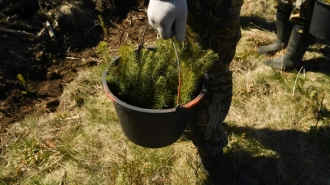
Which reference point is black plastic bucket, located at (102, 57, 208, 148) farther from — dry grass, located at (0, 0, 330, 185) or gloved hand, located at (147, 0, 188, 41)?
dry grass, located at (0, 0, 330, 185)

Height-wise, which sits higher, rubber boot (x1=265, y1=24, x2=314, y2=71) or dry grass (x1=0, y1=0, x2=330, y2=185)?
rubber boot (x1=265, y1=24, x2=314, y2=71)

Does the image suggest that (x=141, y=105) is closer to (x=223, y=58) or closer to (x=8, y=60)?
(x=223, y=58)

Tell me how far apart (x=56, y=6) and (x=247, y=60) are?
2183 mm

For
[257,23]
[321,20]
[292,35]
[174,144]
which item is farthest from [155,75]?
[257,23]

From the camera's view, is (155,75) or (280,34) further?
(280,34)

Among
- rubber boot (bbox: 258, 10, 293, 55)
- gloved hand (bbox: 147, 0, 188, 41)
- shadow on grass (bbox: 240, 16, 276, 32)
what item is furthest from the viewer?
shadow on grass (bbox: 240, 16, 276, 32)

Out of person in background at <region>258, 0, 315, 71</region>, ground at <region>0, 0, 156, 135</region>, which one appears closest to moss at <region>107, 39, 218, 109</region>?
ground at <region>0, 0, 156, 135</region>

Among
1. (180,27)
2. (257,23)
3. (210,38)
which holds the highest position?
(180,27)

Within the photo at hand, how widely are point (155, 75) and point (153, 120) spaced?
0.25 m

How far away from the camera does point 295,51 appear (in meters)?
3.08

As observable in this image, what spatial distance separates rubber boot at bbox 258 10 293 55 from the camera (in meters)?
3.24

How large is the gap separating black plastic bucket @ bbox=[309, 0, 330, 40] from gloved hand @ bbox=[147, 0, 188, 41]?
1.78 meters

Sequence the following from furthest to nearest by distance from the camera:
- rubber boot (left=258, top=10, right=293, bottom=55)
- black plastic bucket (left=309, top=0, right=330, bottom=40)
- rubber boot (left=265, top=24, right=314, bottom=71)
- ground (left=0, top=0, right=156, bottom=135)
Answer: rubber boot (left=258, top=10, right=293, bottom=55) → rubber boot (left=265, top=24, right=314, bottom=71) → ground (left=0, top=0, right=156, bottom=135) → black plastic bucket (left=309, top=0, right=330, bottom=40)

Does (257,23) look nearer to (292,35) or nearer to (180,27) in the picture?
(292,35)
